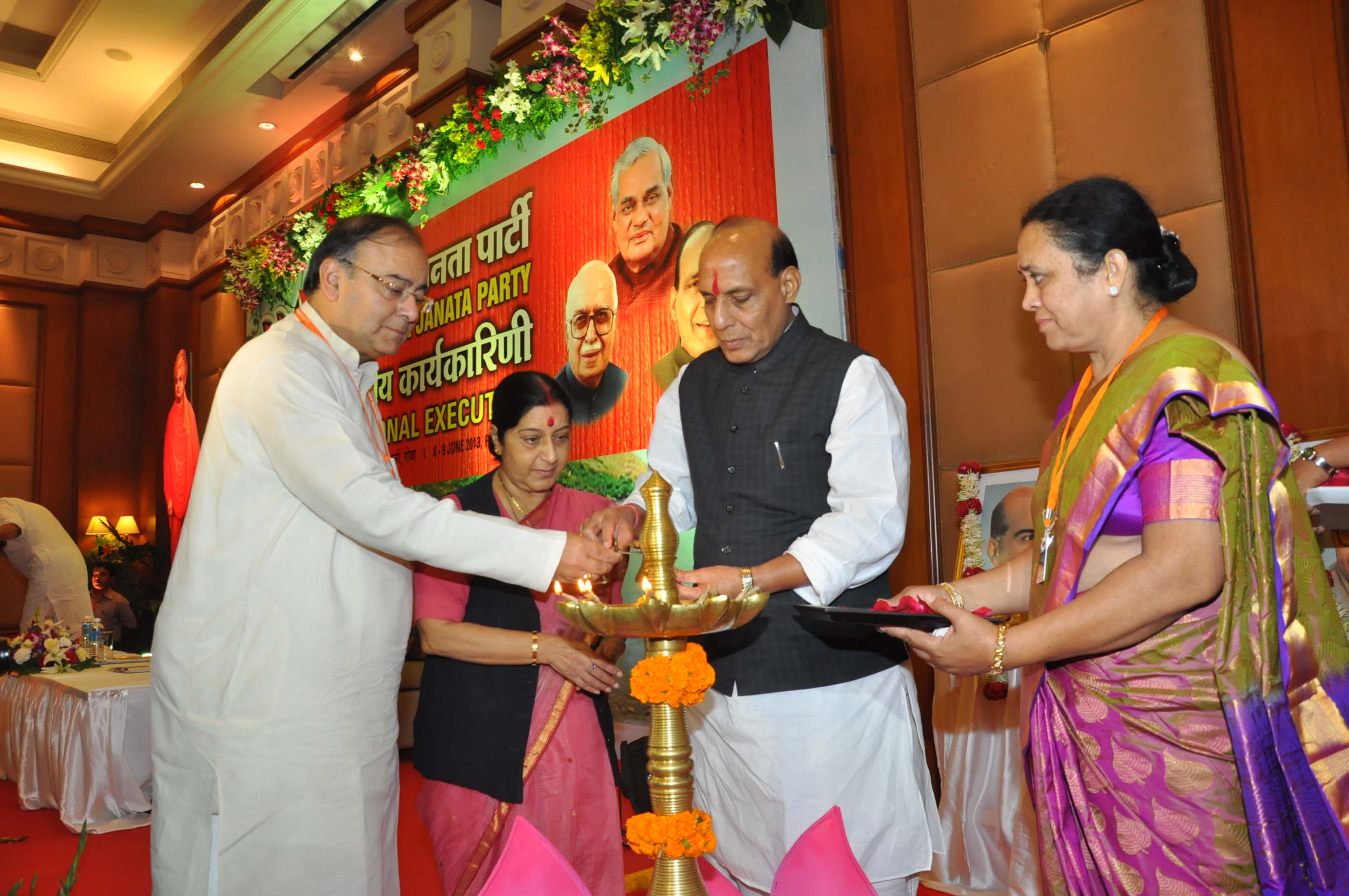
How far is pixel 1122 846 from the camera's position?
53.6 inches

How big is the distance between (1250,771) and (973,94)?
8.96ft

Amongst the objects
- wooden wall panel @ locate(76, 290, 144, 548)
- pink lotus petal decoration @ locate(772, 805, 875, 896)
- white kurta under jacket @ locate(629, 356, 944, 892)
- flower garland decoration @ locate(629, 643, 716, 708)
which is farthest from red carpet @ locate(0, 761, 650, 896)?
wooden wall panel @ locate(76, 290, 144, 548)

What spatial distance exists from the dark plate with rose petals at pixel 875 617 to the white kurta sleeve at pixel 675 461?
77 centimetres

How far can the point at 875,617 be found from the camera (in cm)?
137

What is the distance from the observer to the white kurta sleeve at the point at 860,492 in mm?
1701

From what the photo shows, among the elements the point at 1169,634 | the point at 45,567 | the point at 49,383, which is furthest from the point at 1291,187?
the point at 49,383

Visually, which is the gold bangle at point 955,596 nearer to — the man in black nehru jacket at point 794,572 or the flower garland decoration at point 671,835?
the man in black nehru jacket at point 794,572

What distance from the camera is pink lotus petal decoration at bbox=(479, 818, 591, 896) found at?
1.29 m

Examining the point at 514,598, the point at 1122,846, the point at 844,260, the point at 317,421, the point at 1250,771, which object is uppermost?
the point at 844,260

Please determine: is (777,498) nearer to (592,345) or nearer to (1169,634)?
(1169,634)

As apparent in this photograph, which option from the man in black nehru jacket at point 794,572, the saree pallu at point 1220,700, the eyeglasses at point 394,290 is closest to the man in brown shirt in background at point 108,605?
the eyeglasses at point 394,290

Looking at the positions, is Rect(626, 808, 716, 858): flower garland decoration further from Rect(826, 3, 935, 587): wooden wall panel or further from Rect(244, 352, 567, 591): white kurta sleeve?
Rect(826, 3, 935, 587): wooden wall panel

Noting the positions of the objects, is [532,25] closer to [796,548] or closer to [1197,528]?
[796,548]

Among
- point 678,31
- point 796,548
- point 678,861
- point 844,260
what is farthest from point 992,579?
point 678,31
